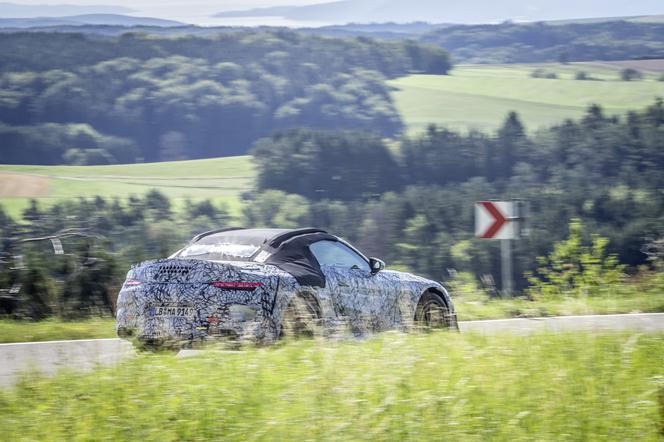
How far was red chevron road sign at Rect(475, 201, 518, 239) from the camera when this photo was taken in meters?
15.1

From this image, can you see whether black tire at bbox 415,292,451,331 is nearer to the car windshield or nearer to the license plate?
the car windshield

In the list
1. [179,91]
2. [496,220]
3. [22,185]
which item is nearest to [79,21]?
[179,91]

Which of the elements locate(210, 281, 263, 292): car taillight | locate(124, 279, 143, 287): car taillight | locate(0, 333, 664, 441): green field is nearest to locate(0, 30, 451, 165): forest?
locate(124, 279, 143, 287): car taillight

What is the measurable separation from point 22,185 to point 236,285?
2764 inches

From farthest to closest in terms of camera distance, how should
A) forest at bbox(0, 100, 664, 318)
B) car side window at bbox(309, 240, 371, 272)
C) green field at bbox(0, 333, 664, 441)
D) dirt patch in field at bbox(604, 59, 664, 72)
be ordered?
dirt patch in field at bbox(604, 59, 664, 72) < forest at bbox(0, 100, 664, 318) < car side window at bbox(309, 240, 371, 272) < green field at bbox(0, 333, 664, 441)

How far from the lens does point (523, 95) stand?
110125 mm

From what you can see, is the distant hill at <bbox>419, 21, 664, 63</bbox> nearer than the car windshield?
No

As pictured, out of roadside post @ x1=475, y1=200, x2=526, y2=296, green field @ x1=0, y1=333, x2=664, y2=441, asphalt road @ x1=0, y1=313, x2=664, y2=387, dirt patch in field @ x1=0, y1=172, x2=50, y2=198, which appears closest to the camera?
green field @ x1=0, y1=333, x2=664, y2=441

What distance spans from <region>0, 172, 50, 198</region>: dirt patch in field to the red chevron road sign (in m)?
55.4

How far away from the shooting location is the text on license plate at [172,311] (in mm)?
8117

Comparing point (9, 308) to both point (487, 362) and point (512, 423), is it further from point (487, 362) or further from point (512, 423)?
point (512, 423)

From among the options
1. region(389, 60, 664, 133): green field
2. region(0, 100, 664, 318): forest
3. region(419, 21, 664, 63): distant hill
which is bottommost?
region(0, 100, 664, 318): forest

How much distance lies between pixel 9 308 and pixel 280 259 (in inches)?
272

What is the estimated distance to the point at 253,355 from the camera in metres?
6.83
